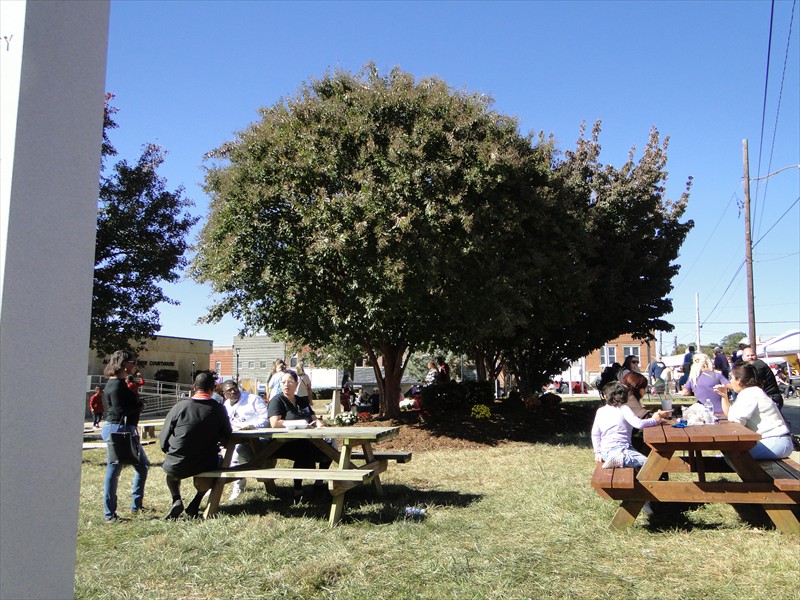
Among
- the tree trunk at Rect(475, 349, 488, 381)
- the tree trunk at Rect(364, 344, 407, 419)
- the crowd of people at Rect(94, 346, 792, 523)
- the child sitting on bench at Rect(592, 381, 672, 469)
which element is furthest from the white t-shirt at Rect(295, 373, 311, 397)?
Result: the tree trunk at Rect(475, 349, 488, 381)

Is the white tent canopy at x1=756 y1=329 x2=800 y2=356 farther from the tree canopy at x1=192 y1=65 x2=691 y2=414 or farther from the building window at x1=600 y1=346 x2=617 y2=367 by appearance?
the building window at x1=600 y1=346 x2=617 y2=367

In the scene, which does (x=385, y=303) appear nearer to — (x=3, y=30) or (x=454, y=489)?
(x=454, y=489)

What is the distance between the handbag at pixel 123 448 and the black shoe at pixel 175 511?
0.63 meters

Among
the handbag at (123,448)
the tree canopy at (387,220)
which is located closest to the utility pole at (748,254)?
the tree canopy at (387,220)

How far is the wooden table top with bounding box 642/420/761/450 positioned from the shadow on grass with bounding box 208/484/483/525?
7.22 feet

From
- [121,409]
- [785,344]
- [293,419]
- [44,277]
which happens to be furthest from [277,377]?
[785,344]

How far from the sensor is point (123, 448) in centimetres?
630

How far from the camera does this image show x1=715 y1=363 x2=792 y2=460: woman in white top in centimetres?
568

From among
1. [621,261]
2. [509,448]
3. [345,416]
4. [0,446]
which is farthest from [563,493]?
[621,261]

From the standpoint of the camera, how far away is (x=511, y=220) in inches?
490

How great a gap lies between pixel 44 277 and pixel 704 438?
4828mm

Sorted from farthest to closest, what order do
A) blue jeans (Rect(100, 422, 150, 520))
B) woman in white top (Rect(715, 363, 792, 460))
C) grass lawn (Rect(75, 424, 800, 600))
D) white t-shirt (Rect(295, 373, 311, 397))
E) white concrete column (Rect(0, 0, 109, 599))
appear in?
white t-shirt (Rect(295, 373, 311, 397)), blue jeans (Rect(100, 422, 150, 520)), woman in white top (Rect(715, 363, 792, 460)), grass lawn (Rect(75, 424, 800, 600)), white concrete column (Rect(0, 0, 109, 599))

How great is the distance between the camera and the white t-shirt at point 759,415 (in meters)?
5.75

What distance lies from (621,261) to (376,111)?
8391 mm
